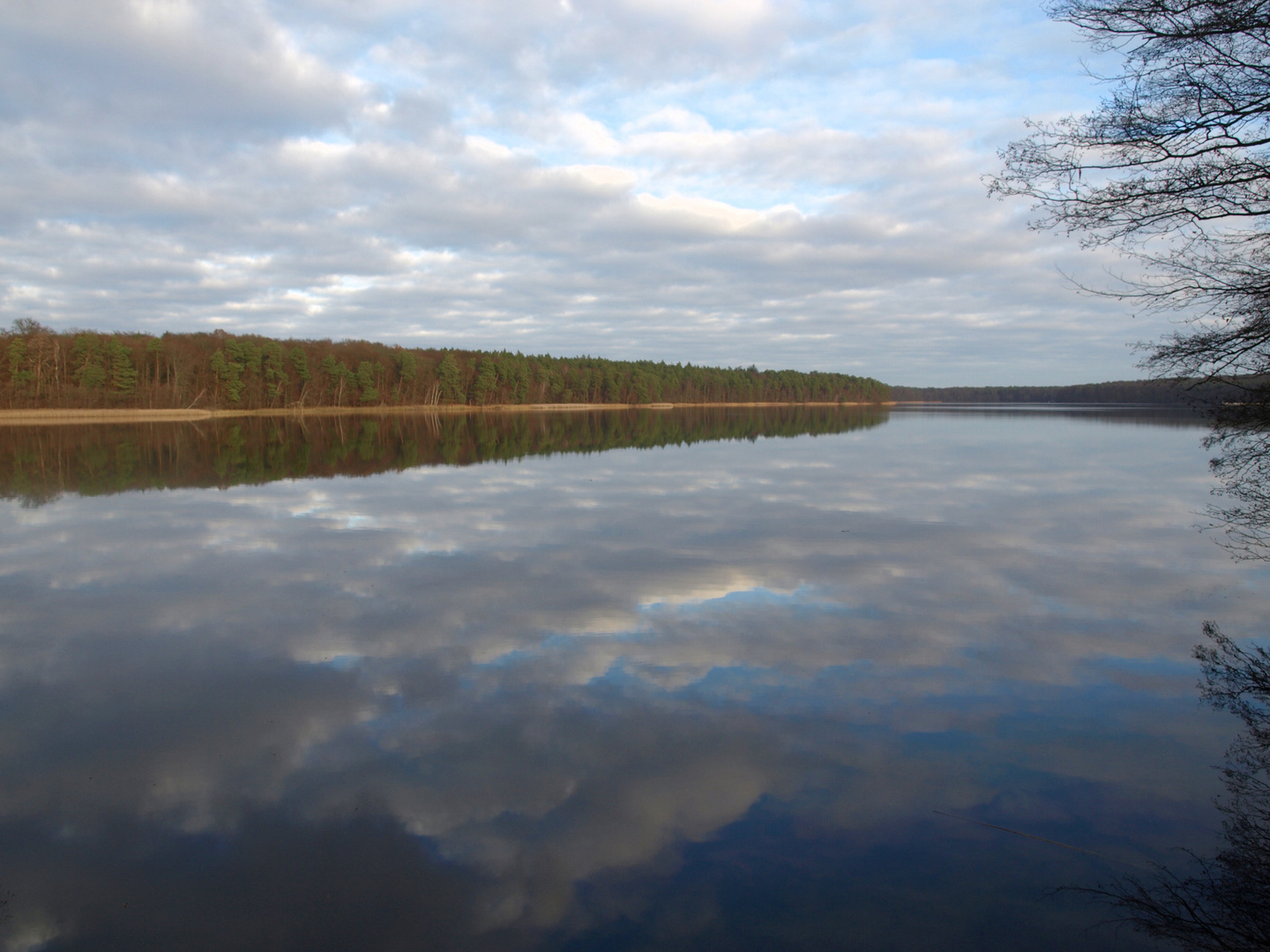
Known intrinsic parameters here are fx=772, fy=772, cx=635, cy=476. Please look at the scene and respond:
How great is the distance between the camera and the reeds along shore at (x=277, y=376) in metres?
63.6

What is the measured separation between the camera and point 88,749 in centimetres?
504

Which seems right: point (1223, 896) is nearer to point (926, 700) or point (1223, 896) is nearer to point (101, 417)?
point (926, 700)

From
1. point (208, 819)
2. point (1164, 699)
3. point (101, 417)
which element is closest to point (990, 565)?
point (1164, 699)

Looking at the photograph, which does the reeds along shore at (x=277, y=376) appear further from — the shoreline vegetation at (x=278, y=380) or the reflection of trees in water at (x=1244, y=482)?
the reflection of trees in water at (x=1244, y=482)

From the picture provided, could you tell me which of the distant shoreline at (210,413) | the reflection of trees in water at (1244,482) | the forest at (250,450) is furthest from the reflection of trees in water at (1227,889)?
the distant shoreline at (210,413)

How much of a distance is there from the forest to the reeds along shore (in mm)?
22884

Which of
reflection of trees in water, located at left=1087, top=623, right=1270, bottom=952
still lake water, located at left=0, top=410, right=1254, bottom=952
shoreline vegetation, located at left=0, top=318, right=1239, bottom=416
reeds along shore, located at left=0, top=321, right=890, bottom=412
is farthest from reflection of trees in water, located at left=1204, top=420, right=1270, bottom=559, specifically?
reeds along shore, located at left=0, top=321, right=890, bottom=412

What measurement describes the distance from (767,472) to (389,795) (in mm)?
18172

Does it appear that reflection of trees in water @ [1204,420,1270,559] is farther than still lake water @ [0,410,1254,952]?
Yes

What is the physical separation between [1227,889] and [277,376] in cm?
8470

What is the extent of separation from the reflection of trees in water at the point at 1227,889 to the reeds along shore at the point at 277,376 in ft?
241

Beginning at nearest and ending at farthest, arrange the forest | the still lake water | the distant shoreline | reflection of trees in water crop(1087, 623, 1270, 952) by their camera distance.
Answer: reflection of trees in water crop(1087, 623, 1270, 952) → the still lake water → the forest → the distant shoreline

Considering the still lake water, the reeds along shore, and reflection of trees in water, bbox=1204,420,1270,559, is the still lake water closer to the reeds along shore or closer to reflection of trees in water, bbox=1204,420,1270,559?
reflection of trees in water, bbox=1204,420,1270,559

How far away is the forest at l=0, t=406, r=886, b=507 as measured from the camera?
63.7 ft
